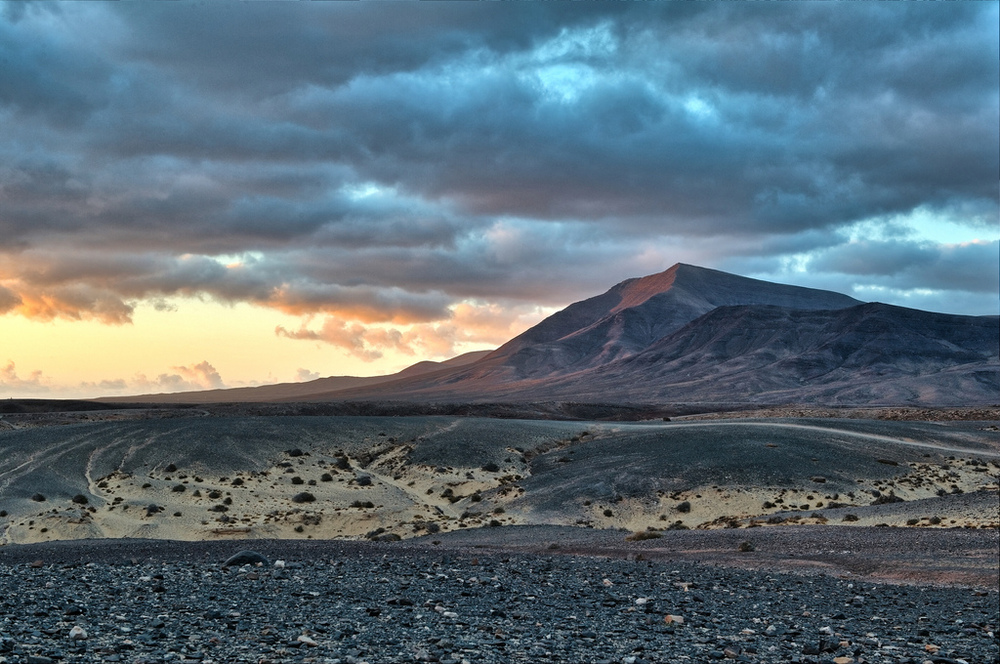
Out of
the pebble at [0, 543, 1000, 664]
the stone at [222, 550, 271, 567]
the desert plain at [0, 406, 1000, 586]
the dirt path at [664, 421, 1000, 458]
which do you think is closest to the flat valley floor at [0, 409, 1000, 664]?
the pebble at [0, 543, 1000, 664]

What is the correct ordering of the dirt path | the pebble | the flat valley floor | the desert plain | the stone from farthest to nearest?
the dirt path → the desert plain → the stone → the flat valley floor → the pebble

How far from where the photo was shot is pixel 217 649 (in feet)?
36.0

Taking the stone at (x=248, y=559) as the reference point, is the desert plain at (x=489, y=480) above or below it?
below

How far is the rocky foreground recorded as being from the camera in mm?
11477

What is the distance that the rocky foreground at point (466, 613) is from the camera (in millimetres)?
11477

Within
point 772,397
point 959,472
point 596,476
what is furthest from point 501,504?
point 772,397

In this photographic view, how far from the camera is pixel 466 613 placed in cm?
1464

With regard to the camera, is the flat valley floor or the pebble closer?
the pebble

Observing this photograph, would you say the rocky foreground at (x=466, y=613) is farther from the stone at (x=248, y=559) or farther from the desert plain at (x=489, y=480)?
the desert plain at (x=489, y=480)

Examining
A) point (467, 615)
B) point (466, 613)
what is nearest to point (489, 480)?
point (466, 613)

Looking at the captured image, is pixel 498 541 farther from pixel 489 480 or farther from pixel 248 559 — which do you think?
pixel 489 480

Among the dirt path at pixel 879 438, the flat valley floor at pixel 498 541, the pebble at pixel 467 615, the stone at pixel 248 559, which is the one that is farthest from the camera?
the dirt path at pixel 879 438

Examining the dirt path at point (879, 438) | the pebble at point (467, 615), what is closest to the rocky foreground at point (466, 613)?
the pebble at point (467, 615)

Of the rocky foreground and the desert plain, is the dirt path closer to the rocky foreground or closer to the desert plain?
the desert plain
